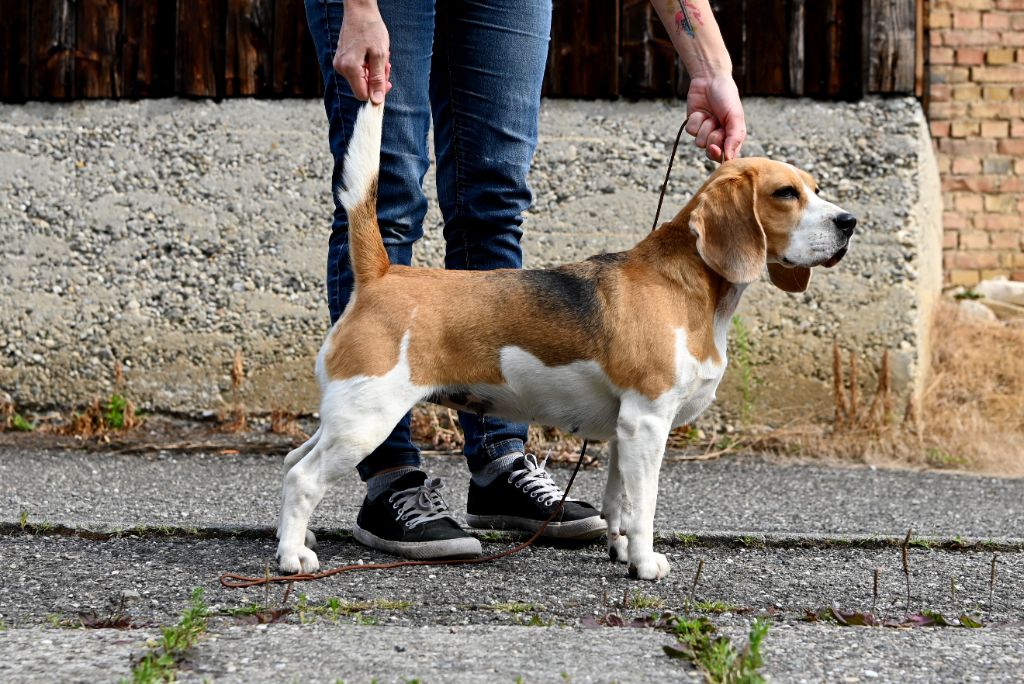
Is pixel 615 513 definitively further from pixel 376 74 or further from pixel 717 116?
pixel 376 74

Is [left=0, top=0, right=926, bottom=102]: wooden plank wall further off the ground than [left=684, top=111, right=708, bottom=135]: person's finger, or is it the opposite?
[left=0, top=0, right=926, bottom=102]: wooden plank wall

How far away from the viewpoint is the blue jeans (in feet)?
10.8

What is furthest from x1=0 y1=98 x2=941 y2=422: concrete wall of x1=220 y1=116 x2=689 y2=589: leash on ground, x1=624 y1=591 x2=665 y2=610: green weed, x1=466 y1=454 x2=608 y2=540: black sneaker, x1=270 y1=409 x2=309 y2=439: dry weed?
x1=624 y1=591 x2=665 y2=610: green weed

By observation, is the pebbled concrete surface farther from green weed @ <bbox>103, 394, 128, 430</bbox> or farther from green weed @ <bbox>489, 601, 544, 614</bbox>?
green weed @ <bbox>489, 601, 544, 614</bbox>

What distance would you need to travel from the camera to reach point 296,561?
3.02m

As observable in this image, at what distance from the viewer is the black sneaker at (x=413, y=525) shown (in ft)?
10.6

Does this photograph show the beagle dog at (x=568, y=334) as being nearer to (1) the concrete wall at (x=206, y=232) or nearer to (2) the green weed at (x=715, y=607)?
(2) the green weed at (x=715, y=607)

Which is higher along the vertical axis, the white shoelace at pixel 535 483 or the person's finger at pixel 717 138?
the person's finger at pixel 717 138

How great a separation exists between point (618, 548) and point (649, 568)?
0.28 meters

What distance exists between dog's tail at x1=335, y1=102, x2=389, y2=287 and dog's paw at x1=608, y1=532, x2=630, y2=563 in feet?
3.28

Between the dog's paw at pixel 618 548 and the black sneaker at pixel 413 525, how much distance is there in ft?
1.27

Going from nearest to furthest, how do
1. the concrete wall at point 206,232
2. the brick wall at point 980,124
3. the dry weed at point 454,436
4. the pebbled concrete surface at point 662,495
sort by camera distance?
the pebbled concrete surface at point 662,495 < the dry weed at point 454,436 < the concrete wall at point 206,232 < the brick wall at point 980,124

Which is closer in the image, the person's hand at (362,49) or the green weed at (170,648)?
the green weed at (170,648)

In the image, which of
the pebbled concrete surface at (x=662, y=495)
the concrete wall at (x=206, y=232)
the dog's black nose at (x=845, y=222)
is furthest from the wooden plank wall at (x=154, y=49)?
the dog's black nose at (x=845, y=222)
